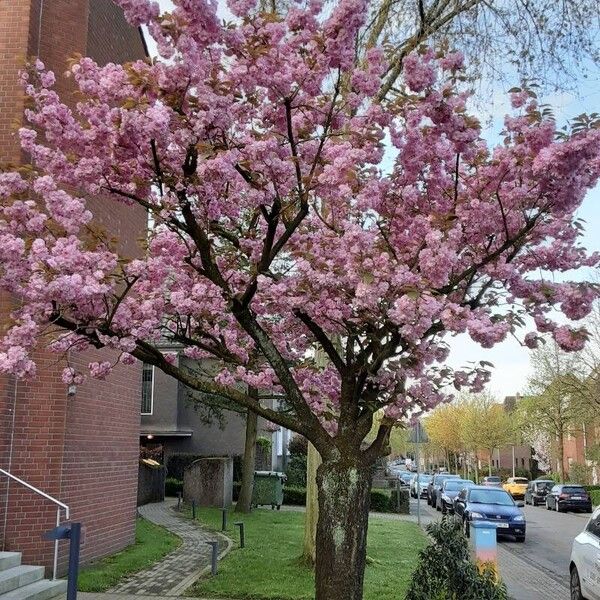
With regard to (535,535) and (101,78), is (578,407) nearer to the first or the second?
(535,535)

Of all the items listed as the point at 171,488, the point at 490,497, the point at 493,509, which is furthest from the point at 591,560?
the point at 171,488

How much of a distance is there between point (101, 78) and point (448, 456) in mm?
82435

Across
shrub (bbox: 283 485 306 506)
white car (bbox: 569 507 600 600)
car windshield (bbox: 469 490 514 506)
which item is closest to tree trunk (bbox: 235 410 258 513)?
car windshield (bbox: 469 490 514 506)

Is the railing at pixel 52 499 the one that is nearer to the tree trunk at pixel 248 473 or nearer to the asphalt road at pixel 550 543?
the asphalt road at pixel 550 543

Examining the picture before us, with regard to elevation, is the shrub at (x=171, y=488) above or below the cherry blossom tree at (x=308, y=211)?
below

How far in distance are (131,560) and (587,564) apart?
736 centimetres

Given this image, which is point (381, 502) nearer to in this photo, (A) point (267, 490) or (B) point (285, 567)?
(A) point (267, 490)

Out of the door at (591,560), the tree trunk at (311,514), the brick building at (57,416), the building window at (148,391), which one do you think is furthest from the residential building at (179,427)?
the door at (591,560)

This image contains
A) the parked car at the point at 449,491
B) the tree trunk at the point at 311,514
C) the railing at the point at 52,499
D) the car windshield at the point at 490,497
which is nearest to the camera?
the railing at the point at 52,499

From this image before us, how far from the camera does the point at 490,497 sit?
2173 cm

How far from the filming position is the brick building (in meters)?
10.0

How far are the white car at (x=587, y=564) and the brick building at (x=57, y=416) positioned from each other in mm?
6853

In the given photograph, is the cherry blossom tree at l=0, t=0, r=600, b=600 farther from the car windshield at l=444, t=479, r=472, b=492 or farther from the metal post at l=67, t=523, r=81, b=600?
the car windshield at l=444, t=479, r=472, b=492

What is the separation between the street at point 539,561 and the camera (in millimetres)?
12234
